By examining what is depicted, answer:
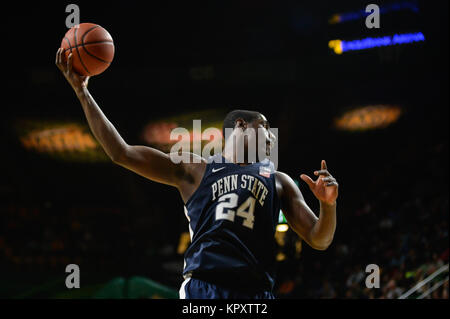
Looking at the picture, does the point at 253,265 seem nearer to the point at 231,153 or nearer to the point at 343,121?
the point at 231,153

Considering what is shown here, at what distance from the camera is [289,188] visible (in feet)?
8.71

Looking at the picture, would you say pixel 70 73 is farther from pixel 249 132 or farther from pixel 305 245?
pixel 305 245

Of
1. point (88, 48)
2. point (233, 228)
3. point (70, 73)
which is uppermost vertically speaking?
point (88, 48)

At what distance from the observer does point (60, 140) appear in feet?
41.2

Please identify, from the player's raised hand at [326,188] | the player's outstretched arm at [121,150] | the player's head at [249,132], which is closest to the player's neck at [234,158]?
the player's head at [249,132]

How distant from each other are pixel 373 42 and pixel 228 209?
10.2 metres

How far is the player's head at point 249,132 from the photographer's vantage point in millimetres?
2721

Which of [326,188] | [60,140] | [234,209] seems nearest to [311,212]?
[326,188]

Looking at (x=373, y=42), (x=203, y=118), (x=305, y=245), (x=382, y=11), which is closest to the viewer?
(x=382, y=11)

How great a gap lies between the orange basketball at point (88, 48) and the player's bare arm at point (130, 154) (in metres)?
0.07

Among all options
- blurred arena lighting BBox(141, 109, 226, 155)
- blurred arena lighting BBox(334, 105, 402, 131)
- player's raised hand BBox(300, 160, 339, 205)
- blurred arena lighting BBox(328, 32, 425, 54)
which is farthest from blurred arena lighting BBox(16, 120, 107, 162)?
player's raised hand BBox(300, 160, 339, 205)

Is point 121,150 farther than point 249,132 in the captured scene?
No

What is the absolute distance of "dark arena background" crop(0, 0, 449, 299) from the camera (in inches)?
436

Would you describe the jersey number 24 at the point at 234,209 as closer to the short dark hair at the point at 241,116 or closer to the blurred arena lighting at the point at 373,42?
the short dark hair at the point at 241,116
